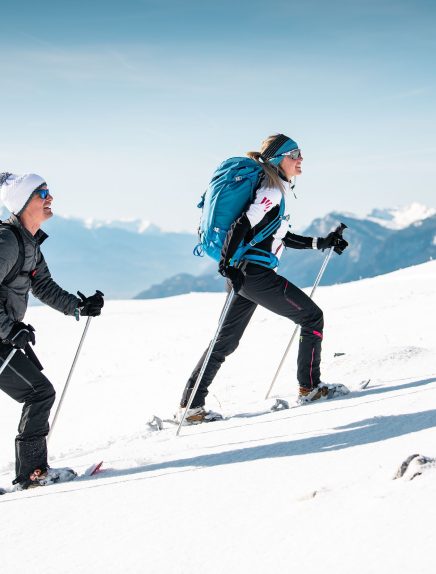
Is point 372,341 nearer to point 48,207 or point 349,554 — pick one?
point 48,207

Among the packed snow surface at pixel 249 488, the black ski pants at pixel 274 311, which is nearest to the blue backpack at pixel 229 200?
the black ski pants at pixel 274 311

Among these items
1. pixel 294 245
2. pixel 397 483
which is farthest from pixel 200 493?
pixel 294 245

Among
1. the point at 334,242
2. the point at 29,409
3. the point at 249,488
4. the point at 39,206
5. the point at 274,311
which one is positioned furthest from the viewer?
the point at 334,242

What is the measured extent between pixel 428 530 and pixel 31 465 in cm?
319

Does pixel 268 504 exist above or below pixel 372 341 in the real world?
below

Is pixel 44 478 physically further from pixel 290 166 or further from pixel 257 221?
pixel 290 166

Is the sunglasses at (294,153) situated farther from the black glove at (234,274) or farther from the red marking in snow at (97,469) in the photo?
the red marking in snow at (97,469)

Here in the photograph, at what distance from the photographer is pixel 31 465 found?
177 inches

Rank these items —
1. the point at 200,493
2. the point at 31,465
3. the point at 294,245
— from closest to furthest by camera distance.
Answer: the point at 200,493
the point at 31,465
the point at 294,245

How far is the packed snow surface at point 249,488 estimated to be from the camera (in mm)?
2502

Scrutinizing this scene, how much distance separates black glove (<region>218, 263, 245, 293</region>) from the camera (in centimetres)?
527

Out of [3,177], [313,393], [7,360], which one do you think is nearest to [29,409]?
[7,360]

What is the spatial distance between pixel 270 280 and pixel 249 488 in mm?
2511

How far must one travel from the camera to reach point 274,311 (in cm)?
577
